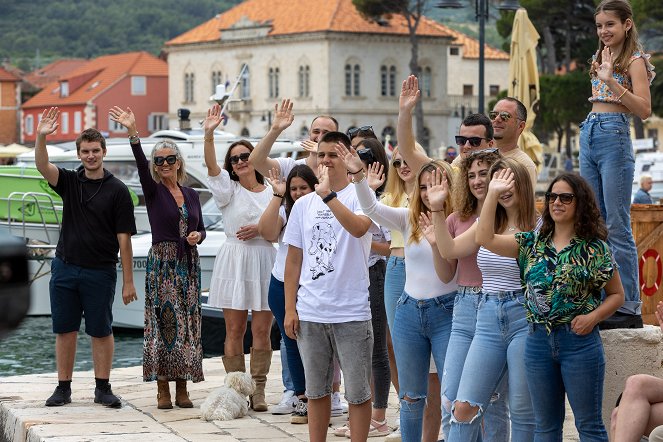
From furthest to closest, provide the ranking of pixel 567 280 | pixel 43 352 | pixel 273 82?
pixel 273 82, pixel 43 352, pixel 567 280

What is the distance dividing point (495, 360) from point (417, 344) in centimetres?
68

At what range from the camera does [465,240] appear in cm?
667

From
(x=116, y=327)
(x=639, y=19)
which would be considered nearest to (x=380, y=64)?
(x=639, y=19)

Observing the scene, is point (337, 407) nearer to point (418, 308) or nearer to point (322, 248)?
point (322, 248)

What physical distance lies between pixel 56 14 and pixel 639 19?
146m

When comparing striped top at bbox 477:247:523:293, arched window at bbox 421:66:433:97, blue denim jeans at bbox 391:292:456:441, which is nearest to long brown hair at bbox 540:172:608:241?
striped top at bbox 477:247:523:293

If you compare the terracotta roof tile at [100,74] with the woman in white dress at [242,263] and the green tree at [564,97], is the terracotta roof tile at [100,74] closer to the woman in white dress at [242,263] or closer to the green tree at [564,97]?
the green tree at [564,97]

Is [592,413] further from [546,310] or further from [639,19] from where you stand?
[639,19]

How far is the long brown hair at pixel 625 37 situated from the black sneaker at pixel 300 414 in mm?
3014

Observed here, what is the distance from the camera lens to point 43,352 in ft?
54.5

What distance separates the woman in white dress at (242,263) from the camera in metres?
9.27

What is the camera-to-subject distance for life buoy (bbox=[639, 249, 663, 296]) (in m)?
9.38

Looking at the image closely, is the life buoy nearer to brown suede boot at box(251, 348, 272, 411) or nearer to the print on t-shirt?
brown suede boot at box(251, 348, 272, 411)

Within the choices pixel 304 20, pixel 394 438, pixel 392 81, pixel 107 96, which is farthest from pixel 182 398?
pixel 107 96
